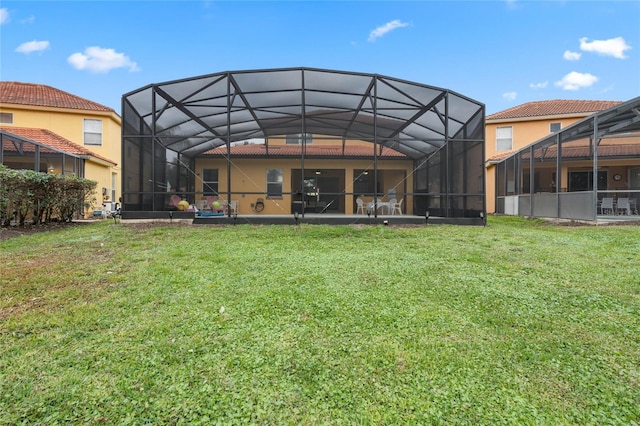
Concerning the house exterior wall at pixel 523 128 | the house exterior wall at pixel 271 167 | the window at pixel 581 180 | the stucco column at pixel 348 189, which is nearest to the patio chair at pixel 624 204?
the window at pixel 581 180

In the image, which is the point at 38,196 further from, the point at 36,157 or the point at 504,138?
the point at 504,138

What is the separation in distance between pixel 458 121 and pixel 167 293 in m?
9.16

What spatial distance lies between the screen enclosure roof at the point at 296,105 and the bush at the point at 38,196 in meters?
2.08

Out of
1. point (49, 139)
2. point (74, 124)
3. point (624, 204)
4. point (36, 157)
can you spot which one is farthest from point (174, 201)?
point (624, 204)

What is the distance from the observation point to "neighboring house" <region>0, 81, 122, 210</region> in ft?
46.9

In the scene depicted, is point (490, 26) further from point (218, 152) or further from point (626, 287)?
point (626, 287)

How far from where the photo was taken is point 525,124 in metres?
18.4

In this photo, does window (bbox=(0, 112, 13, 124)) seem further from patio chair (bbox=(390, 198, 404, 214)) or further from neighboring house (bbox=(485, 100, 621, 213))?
neighboring house (bbox=(485, 100, 621, 213))

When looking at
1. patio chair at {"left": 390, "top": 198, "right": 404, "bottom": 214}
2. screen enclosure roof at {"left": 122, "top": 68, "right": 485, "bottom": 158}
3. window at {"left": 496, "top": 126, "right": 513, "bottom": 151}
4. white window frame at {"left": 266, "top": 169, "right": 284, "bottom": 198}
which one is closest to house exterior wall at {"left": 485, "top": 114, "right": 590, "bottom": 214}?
window at {"left": 496, "top": 126, "right": 513, "bottom": 151}

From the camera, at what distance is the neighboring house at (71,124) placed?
14305 millimetres

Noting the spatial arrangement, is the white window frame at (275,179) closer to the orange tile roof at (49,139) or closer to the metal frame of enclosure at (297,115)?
the metal frame of enclosure at (297,115)

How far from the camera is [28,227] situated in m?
7.59

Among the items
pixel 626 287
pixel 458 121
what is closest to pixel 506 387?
pixel 626 287

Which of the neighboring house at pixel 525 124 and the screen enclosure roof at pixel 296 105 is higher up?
the neighboring house at pixel 525 124
